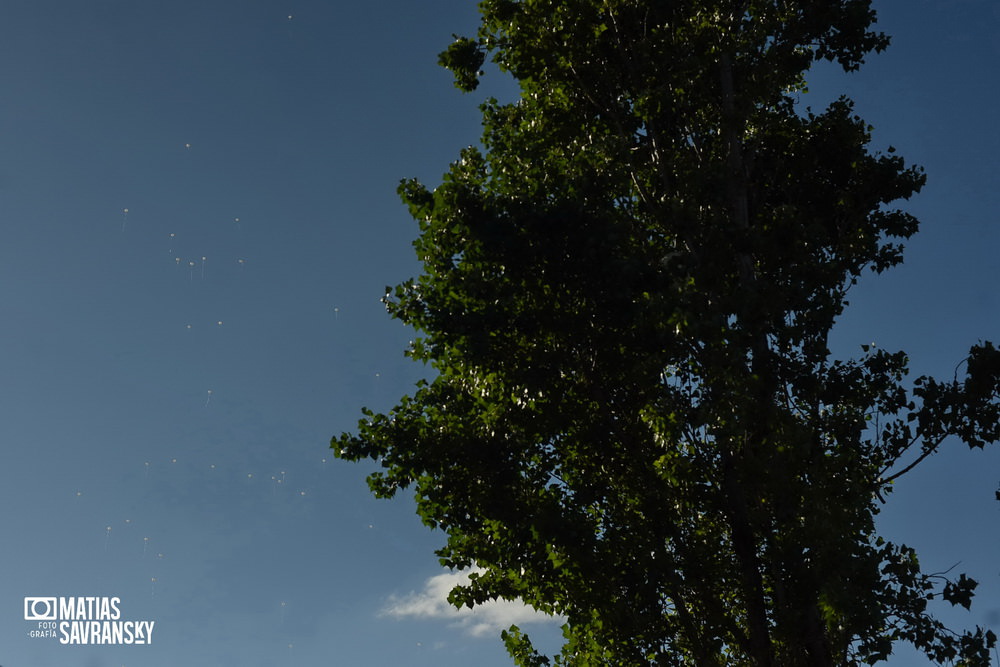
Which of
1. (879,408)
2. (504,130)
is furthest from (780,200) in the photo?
(504,130)

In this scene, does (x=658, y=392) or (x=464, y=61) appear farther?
(x=464, y=61)

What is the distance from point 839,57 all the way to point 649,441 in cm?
802

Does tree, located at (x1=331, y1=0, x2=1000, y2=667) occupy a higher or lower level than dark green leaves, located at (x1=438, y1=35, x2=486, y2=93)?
lower

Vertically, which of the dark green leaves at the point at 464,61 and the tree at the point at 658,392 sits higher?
the dark green leaves at the point at 464,61

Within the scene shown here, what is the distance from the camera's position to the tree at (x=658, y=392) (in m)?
11.6

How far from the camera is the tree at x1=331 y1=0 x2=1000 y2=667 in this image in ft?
38.1

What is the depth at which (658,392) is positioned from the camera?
500 inches

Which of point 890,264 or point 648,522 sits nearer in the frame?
point 648,522

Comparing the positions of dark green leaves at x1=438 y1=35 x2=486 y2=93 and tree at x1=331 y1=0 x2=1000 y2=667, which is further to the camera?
dark green leaves at x1=438 y1=35 x2=486 y2=93

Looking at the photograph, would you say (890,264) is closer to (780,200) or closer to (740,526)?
(780,200)

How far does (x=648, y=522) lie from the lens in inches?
491

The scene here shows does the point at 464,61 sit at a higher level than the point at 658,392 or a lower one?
higher

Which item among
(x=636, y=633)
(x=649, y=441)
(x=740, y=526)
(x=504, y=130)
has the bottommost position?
(x=636, y=633)

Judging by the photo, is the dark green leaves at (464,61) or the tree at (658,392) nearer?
the tree at (658,392)
